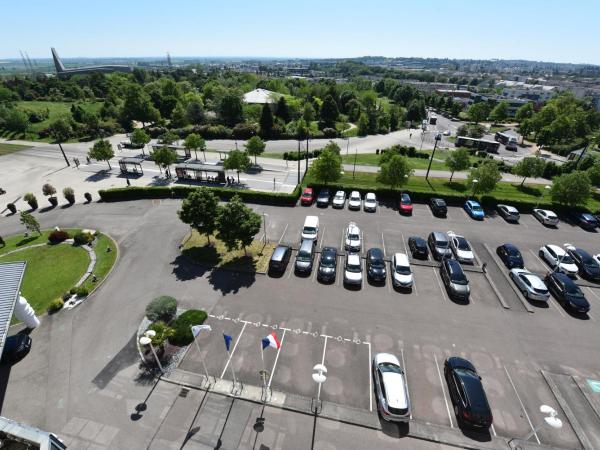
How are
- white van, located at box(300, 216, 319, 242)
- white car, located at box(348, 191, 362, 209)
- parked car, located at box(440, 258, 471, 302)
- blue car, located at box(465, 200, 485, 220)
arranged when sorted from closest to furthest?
parked car, located at box(440, 258, 471, 302) < white van, located at box(300, 216, 319, 242) < blue car, located at box(465, 200, 485, 220) < white car, located at box(348, 191, 362, 209)

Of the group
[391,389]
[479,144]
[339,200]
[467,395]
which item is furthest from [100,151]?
[479,144]

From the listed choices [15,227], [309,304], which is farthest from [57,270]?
[309,304]

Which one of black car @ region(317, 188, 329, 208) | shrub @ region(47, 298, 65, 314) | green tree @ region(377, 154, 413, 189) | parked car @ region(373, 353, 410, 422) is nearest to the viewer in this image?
parked car @ region(373, 353, 410, 422)

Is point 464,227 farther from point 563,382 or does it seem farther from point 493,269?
point 563,382

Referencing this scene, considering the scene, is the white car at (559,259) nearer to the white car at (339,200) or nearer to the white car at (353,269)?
the white car at (353,269)

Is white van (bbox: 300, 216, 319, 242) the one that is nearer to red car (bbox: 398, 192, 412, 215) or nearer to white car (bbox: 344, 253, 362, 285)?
white car (bbox: 344, 253, 362, 285)

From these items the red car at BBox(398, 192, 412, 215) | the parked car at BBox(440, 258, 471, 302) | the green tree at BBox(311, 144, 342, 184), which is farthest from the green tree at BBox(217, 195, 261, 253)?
the red car at BBox(398, 192, 412, 215)
